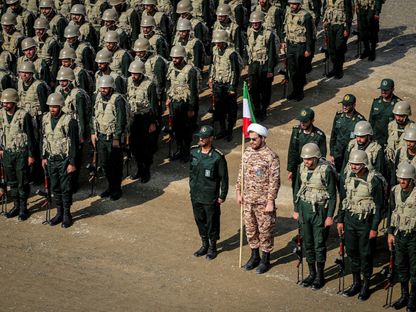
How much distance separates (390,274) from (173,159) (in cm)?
652

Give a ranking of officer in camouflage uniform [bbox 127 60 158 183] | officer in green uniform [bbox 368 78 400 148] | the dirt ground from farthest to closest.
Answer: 1. officer in camouflage uniform [bbox 127 60 158 183]
2. officer in green uniform [bbox 368 78 400 148]
3. the dirt ground

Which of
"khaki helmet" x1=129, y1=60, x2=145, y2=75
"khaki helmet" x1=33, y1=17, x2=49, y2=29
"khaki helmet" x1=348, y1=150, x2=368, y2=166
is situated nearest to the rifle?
"khaki helmet" x1=348, y1=150, x2=368, y2=166

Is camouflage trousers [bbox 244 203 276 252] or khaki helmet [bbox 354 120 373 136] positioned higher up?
khaki helmet [bbox 354 120 373 136]

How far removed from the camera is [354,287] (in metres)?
15.5

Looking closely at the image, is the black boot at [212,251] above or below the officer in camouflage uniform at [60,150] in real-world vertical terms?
below

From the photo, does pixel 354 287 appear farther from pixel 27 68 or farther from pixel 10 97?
pixel 27 68

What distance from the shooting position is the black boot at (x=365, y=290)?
50.3ft

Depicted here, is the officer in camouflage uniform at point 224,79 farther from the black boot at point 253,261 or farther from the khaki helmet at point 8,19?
the black boot at point 253,261

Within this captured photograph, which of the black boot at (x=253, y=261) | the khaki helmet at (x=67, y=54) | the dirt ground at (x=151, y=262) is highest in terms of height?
the khaki helmet at (x=67, y=54)

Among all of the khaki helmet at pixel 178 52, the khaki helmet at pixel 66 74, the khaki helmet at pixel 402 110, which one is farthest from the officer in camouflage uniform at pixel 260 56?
the khaki helmet at pixel 402 110

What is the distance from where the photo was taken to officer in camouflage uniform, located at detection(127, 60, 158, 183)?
19469 mm

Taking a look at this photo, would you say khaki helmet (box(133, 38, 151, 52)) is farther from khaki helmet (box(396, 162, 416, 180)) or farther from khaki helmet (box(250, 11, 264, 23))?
khaki helmet (box(396, 162, 416, 180))

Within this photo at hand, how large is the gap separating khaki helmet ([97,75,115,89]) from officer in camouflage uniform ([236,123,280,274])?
11.6 ft

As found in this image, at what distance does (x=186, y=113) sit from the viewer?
20.2m
